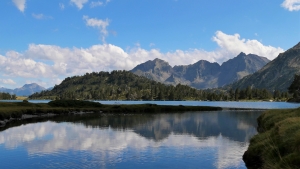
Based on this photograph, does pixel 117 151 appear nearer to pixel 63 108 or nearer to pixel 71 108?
pixel 63 108

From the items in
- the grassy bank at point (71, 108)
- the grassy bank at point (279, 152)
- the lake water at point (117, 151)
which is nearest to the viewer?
the grassy bank at point (279, 152)

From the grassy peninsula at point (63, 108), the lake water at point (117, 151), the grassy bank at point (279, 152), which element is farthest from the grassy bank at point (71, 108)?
the grassy bank at point (279, 152)

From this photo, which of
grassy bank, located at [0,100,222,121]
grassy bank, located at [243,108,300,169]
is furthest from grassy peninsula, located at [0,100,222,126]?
grassy bank, located at [243,108,300,169]

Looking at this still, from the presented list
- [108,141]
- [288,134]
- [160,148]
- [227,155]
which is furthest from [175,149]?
[288,134]

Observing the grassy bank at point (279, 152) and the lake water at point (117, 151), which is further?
the lake water at point (117, 151)

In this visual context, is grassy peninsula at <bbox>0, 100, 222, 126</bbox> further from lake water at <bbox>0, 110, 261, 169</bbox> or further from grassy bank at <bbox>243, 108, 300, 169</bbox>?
grassy bank at <bbox>243, 108, 300, 169</bbox>

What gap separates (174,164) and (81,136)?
29.7 m

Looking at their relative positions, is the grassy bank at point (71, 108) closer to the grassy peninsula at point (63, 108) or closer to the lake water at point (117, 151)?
the grassy peninsula at point (63, 108)

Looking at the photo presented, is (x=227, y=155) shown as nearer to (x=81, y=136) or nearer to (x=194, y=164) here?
(x=194, y=164)

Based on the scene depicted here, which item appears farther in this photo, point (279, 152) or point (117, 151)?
point (117, 151)

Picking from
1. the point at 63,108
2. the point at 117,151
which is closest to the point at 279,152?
the point at 117,151

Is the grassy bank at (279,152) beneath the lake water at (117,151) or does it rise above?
above

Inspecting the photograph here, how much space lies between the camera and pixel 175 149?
45.6m

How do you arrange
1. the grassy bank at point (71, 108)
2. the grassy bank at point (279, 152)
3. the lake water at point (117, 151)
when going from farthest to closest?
1. the grassy bank at point (71, 108)
2. the lake water at point (117, 151)
3. the grassy bank at point (279, 152)
